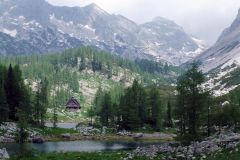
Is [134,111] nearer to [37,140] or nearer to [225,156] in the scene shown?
[37,140]

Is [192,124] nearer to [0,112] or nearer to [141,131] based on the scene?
[0,112]

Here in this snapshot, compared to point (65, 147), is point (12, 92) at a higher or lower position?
higher

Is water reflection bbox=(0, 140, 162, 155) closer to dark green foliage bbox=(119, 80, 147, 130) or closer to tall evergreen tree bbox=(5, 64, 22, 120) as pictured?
tall evergreen tree bbox=(5, 64, 22, 120)

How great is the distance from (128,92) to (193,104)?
80171 mm

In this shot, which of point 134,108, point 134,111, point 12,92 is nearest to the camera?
point 12,92

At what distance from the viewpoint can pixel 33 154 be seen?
67.4m

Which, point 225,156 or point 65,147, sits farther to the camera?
point 65,147

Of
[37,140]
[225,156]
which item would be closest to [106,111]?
[37,140]

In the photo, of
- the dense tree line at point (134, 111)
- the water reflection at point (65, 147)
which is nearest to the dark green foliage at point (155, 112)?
the dense tree line at point (134, 111)

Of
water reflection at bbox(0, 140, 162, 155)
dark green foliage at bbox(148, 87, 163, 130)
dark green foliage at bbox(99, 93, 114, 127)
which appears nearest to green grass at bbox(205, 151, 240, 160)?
water reflection at bbox(0, 140, 162, 155)

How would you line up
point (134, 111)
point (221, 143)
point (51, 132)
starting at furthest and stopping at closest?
1. point (134, 111)
2. point (51, 132)
3. point (221, 143)

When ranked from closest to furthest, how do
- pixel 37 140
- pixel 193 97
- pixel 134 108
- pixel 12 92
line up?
pixel 193 97, pixel 37 140, pixel 12 92, pixel 134 108

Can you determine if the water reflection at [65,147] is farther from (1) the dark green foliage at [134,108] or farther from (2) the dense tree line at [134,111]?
(2) the dense tree line at [134,111]

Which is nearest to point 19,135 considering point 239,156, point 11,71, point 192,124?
point 192,124
